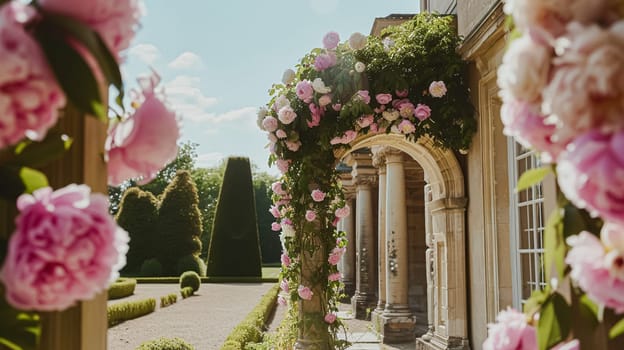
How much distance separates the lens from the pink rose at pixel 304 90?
6473 millimetres

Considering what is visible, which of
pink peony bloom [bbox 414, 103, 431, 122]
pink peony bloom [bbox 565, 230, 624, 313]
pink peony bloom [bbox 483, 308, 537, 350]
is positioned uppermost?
pink peony bloom [bbox 414, 103, 431, 122]

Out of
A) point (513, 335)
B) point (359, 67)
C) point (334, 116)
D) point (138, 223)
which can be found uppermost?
point (359, 67)

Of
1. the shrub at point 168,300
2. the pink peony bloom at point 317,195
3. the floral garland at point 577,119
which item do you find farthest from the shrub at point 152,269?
the floral garland at point 577,119

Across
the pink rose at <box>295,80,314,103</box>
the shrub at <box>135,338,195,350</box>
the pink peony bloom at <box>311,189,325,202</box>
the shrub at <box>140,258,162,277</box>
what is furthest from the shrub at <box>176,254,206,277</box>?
the pink rose at <box>295,80,314,103</box>

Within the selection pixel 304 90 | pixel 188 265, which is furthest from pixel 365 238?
pixel 188 265

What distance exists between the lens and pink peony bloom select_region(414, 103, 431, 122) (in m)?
6.62

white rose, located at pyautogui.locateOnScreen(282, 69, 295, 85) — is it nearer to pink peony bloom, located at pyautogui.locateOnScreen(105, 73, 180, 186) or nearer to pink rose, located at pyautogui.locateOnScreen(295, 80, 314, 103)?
pink rose, located at pyautogui.locateOnScreen(295, 80, 314, 103)

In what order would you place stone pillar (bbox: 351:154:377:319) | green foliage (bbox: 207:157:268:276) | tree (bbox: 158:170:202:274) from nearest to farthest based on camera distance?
stone pillar (bbox: 351:154:377:319) < green foliage (bbox: 207:157:268:276) < tree (bbox: 158:170:202:274)

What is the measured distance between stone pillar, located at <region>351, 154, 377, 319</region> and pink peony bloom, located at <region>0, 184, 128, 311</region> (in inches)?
549

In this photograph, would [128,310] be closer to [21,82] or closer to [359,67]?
[359,67]

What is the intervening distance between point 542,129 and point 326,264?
586cm

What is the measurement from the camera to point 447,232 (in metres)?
7.26

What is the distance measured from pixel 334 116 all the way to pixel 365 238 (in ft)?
27.9

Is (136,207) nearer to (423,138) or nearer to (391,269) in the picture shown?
(391,269)
